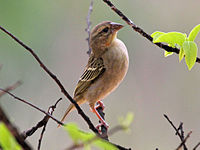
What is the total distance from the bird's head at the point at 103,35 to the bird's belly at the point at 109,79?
19cm

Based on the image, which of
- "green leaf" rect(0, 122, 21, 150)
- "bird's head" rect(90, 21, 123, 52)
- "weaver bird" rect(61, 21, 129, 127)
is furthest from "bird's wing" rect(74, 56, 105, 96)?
"green leaf" rect(0, 122, 21, 150)

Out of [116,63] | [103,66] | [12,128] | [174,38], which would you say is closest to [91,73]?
[103,66]

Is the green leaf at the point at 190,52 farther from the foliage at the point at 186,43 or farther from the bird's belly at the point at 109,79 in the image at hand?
the bird's belly at the point at 109,79

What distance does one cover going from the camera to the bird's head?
240 cm

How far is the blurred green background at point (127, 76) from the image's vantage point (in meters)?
4.02

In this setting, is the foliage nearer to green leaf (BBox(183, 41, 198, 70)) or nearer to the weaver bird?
green leaf (BBox(183, 41, 198, 70))

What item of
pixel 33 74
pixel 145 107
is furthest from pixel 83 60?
pixel 145 107

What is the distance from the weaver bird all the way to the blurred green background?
1.40 m

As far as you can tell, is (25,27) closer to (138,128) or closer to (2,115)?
(138,128)

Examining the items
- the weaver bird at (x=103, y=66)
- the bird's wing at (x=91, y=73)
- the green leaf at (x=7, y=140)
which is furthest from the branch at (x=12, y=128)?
the bird's wing at (x=91, y=73)

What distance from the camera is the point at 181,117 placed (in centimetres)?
409

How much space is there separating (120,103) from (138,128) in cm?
40

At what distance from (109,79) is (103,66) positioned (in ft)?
0.38

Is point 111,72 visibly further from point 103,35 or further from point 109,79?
point 103,35
